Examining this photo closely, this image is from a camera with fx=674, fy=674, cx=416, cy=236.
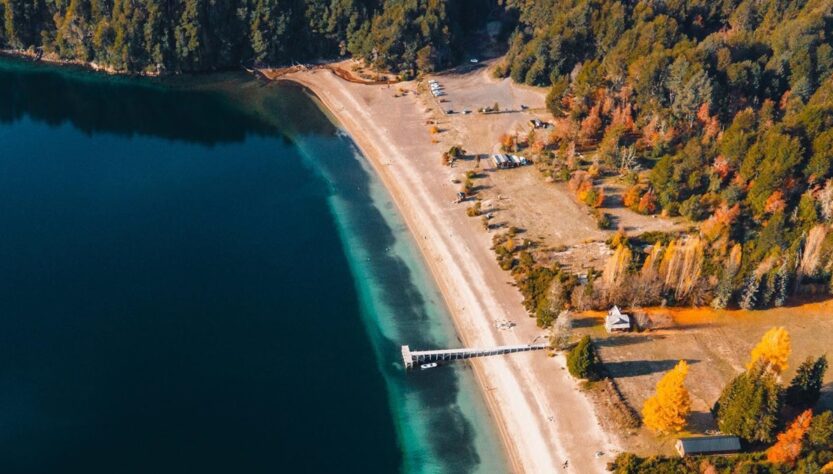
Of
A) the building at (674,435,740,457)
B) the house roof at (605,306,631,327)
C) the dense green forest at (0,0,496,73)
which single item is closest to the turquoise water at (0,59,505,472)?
the building at (674,435,740,457)

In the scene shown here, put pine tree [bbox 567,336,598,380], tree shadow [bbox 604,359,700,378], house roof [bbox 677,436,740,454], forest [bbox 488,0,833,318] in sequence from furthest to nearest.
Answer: forest [bbox 488,0,833,318] < tree shadow [bbox 604,359,700,378] < pine tree [bbox 567,336,598,380] < house roof [bbox 677,436,740,454]

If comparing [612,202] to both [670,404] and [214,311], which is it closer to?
[670,404]

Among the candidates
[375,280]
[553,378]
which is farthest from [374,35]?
[553,378]

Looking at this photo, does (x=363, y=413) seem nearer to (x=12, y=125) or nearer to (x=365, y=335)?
(x=365, y=335)

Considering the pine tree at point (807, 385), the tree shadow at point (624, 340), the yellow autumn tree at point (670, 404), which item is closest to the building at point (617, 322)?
the tree shadow at point (624, 340)

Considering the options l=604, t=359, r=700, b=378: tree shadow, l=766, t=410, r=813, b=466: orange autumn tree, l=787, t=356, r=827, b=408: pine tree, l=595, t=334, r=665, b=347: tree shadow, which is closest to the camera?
l=766, t=410, r=813, b=466: orange autumn tree

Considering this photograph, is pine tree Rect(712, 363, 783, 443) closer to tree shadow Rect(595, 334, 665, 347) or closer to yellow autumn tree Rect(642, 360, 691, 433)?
yellow autumn tree Rect(642, 360, 691, 433)

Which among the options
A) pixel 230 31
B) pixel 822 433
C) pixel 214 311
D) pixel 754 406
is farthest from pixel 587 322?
pixel 230 31
